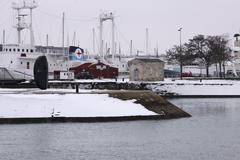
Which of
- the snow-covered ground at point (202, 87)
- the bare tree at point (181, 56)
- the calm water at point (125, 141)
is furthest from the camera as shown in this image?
the bare tree at point (181, 56)

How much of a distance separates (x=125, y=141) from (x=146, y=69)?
54055mm

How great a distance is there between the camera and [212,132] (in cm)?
3953

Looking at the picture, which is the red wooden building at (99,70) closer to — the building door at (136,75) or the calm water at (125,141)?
the building door at (136,75)

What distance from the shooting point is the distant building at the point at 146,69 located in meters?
87.6

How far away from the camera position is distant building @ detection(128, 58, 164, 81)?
3450 inches

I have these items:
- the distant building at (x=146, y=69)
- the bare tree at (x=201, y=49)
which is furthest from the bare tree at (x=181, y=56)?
the distant building at (x=146, y=69)

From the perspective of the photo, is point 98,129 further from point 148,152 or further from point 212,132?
point 148,152

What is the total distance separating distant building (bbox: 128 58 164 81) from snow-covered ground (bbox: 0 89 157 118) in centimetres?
3778

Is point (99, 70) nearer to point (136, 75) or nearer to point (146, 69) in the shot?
point (136, 75)

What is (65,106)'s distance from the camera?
46781 millimetres

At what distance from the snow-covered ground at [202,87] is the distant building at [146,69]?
1.83 metres

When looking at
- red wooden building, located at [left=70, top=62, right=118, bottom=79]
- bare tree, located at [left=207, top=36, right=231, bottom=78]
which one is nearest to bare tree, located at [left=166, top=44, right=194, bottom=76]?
bare tree, located at [left=207, top=36, right=231, bottom=78]

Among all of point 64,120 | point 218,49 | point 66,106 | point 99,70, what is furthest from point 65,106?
point 218,49

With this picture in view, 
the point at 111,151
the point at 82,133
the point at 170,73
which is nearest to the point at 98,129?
the point at 82,133
